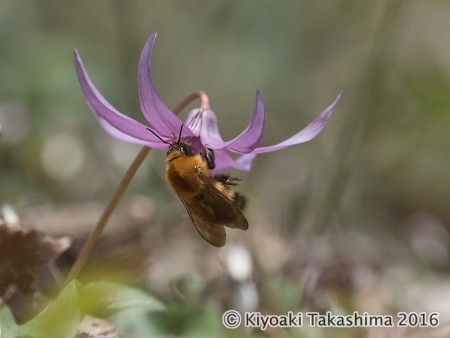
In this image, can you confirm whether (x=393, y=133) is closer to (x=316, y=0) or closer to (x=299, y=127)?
(x=299, y=127)

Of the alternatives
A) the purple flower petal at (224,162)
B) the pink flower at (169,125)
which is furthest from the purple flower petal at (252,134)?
the purple flower petal at (224,162)

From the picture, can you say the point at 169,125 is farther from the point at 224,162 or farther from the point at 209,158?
the point at 224,162

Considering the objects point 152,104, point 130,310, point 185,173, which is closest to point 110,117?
point 152,104

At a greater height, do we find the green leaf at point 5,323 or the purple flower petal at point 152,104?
the purple flower petal at point 152,104

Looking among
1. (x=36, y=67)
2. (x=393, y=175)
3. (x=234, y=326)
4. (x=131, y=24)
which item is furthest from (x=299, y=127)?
(x=234, y=326)

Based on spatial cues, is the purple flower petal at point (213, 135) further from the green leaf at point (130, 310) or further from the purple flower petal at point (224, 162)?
the green leaf at point (130, 310)

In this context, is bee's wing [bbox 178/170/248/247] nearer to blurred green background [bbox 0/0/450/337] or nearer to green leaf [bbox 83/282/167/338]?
green leaf [bbox 83/282/167/338]
